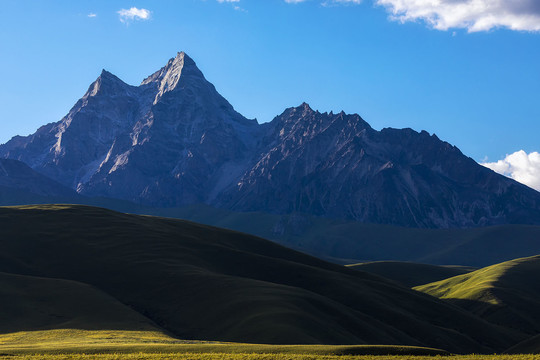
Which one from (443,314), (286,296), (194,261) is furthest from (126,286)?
(443,314)

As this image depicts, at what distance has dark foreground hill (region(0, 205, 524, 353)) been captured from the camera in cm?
11656

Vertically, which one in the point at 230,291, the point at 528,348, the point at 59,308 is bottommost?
the point at 528,348

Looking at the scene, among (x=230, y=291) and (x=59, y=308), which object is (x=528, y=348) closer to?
(x=230, y=291)

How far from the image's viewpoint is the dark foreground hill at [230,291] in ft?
382

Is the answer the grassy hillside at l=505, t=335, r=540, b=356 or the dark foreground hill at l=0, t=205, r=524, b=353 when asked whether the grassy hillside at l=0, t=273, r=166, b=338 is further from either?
the grassy hillside at l=505, t=335, r=540, b=356

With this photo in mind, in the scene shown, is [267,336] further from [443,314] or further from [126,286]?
[443,314]

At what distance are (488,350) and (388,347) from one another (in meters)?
88.1

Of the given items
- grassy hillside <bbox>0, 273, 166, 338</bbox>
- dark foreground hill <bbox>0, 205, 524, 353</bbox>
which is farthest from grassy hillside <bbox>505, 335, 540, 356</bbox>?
grassy hillside <bbox>0, 273, 166, 338</bbox>

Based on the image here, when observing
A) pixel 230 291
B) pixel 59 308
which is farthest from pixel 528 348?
pixel 59 308

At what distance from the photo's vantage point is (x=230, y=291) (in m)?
135

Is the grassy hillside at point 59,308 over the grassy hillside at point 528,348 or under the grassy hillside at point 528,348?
over

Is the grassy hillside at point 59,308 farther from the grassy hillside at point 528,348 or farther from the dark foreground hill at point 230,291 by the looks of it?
the grassy hillside at point 528,348

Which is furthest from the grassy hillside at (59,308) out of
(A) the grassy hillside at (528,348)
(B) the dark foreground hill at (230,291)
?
(A) the grassy hillside at (528,348)

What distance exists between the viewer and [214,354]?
67812 mm
